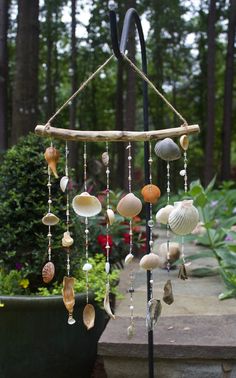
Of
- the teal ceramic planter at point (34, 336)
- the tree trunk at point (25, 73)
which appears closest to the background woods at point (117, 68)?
the tree trunk at point (25, 73)

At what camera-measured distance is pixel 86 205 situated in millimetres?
1672

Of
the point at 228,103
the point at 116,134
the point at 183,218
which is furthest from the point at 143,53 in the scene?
the point at 228,103

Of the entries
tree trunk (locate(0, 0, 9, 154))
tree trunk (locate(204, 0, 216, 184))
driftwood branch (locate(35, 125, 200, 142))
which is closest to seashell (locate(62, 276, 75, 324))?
driftwood branch (locate(35, 125, 200, 142))

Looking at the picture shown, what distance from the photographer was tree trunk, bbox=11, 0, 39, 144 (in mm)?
4988

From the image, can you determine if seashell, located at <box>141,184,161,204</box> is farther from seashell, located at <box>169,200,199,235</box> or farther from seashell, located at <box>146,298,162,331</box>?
seashell, located at <box>146,298,162,331</box>

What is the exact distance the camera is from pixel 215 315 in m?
2.68

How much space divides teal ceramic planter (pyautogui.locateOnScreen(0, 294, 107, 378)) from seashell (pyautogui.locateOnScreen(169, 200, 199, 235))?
3.39ft

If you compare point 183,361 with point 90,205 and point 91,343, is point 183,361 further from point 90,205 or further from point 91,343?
point 90,205

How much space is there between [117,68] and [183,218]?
41.6 feet

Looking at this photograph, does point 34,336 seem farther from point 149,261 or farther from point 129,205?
point 129,205

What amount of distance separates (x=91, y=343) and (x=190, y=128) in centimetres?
153

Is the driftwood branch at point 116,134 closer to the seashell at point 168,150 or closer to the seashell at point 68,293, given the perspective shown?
the seashell at point 168,150

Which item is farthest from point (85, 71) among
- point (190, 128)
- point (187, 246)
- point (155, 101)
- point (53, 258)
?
point (190, 128)

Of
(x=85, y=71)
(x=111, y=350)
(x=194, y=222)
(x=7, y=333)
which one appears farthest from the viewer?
(x=85, y=71)
